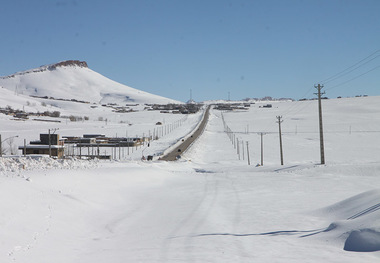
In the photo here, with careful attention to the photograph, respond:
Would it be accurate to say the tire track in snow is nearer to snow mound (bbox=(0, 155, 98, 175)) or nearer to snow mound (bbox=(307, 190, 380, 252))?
snow mound (bbox=(307, 190, 380, 252))

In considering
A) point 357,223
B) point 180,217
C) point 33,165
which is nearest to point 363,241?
point 357,223

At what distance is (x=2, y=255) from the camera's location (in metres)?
9.40

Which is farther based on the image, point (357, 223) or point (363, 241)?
point (357, 223)

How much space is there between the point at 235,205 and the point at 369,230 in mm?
8203

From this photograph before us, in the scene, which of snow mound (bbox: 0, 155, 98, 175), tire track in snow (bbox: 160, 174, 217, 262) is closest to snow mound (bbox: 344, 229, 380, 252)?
tire track in snow (bbox: 160, 174, 217, 262)

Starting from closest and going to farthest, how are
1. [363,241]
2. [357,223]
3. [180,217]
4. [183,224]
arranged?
[363,241] < [357,223] < [183,224] < [180,217]

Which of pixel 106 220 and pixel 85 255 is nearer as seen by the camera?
pixel 85 255

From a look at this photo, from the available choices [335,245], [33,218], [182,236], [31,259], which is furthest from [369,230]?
[33,218]

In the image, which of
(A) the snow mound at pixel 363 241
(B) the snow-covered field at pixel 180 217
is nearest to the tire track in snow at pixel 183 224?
(B) the snow-covered field at pixel 180 217

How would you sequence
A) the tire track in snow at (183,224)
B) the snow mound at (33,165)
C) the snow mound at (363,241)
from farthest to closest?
the snow mound at (33,165)
the tire track in snow at (183,224)
the snow mound at (363,241)

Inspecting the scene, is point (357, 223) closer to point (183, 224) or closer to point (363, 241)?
point (363, 241)

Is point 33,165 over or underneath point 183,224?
over

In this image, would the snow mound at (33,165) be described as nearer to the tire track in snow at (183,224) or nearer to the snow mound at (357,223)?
the tire track in snow at (183,224)

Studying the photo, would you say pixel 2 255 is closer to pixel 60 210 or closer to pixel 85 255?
pixel 85 255
